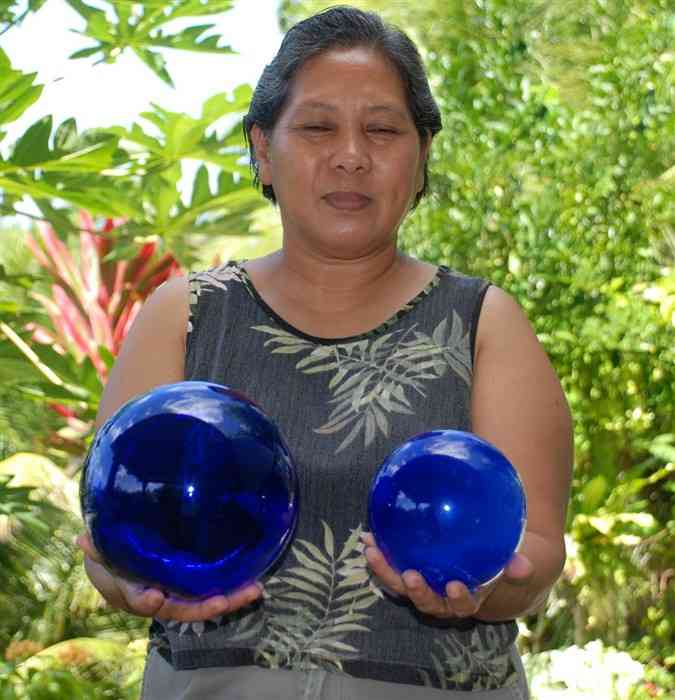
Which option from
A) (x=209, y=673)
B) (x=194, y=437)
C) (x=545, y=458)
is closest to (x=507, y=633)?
(x=545, y=458)

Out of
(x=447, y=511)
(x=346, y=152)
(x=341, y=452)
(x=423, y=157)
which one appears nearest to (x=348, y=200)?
(x=346, y=152)

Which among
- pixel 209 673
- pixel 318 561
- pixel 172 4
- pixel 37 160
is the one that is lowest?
pixel 209 673

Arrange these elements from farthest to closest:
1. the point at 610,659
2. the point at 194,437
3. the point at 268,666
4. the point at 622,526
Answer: the point at 622,526, the point at 610,659, the point at 268,666, the point at 194,437

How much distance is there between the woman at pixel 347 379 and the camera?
1629 millimetres

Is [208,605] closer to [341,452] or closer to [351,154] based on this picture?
[341,452]

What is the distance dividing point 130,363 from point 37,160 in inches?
54.3

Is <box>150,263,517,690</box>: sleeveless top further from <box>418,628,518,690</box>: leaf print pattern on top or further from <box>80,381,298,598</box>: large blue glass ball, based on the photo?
<box>80,381,298,598</box>: large blue glass ball

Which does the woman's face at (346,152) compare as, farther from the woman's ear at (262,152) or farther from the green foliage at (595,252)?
the green foliage at (595,252)

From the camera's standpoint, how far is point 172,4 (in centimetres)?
322

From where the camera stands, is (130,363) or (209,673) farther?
(130,363)

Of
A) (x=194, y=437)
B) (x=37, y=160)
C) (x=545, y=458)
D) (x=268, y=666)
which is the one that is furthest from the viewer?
(x=37, y=160)

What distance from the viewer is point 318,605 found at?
165 cm

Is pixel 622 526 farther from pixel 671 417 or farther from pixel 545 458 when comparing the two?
pixel 545 458

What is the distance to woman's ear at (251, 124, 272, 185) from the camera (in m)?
1.96
